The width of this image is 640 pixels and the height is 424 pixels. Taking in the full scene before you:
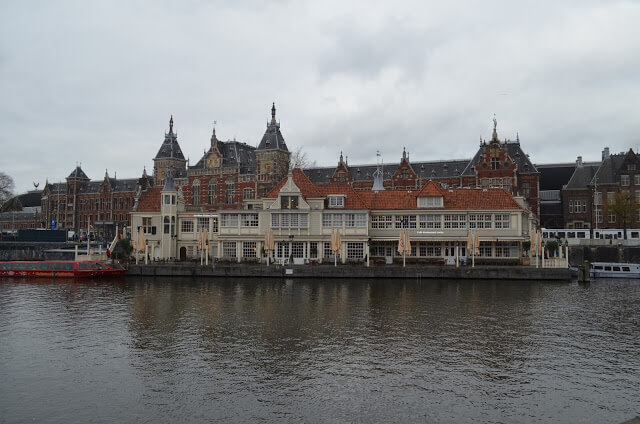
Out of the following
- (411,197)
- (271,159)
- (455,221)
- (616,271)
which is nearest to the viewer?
(616,271)

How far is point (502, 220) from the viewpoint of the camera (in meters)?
62.1

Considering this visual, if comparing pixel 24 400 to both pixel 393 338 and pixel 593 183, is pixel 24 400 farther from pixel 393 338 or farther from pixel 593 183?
pixel 593 183

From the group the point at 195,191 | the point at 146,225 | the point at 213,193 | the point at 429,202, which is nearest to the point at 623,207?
the point at 429,202

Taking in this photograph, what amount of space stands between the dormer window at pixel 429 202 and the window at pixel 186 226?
30.7 m

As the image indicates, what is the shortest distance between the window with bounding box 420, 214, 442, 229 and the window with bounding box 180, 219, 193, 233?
30862mm

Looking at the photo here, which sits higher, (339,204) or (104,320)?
(339,204)

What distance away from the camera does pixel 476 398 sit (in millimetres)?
19469

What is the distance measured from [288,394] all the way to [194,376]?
180 inches

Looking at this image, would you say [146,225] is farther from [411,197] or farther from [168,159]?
[168,159]

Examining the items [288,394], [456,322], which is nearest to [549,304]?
[456,322]

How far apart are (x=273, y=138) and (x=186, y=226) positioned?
3915cm

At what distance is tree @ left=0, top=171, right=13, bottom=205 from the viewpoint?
116 metres

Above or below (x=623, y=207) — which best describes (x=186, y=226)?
below

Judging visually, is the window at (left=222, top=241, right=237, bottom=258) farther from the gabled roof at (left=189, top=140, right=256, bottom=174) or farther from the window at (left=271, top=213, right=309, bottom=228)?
the gabled roof at (left=189, top=140, right=256, bottom=174)
